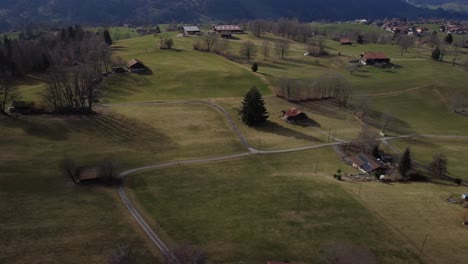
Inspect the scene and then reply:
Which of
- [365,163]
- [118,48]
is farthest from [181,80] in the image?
[365,163]

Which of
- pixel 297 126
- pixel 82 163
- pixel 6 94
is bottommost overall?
pixel 82 163

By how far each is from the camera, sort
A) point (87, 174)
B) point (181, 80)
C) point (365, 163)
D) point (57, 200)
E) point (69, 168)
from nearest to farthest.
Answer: point (57, 200) → point (69, 168) → point (87, 174) → point (365, 163) → point (181, 80)

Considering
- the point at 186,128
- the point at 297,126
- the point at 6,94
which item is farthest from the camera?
the point at 297,126

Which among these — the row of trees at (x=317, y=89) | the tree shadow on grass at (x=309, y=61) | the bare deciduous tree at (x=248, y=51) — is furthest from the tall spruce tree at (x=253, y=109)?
the tree shadow on grass at (x=309, y=61)

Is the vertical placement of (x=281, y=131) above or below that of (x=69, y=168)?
below

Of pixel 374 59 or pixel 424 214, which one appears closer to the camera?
pixel 424 214

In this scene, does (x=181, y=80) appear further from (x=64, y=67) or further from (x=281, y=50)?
(x=281, y=50)
